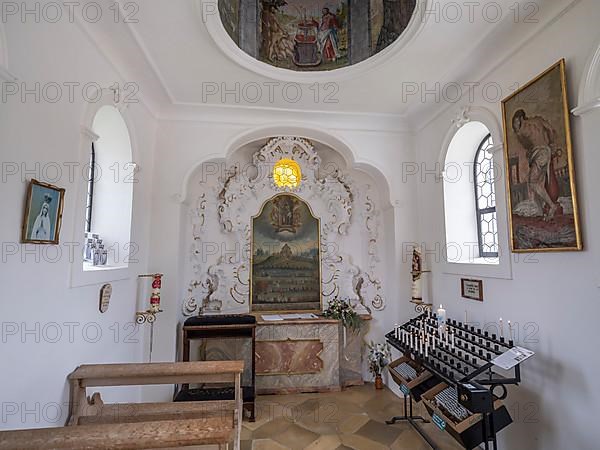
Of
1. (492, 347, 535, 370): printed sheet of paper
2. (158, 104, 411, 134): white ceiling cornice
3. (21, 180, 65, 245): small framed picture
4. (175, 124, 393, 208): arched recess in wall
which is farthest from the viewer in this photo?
(175, 124, 393, 208): arched recess in wall

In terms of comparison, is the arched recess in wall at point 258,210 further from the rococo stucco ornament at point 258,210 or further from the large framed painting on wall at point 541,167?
the large framed painting on wall at point 541,167

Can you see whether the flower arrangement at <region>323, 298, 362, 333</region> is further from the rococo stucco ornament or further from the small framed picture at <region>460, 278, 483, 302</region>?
the small framed picture at <region>460, 278, 483, 302</region>

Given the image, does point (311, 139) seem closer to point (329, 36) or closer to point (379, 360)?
point (329, 36)

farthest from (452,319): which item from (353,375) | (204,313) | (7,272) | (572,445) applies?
(7,272)

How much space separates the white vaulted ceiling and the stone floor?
370cm

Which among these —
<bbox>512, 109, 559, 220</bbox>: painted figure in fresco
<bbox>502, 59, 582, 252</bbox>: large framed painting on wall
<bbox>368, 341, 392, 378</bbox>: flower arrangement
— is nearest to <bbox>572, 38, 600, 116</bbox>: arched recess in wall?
<bbox>502, 59, 582, 252</bbox>: large framed painting on wall

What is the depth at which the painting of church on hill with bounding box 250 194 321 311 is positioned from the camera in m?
5.33

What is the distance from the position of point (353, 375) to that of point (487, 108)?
4.13 m

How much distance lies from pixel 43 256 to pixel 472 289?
3918mm

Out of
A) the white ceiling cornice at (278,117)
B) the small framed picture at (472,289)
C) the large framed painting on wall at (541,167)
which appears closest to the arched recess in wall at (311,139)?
the white ceiling cornice at (278,117)

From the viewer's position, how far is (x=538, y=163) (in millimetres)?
2811

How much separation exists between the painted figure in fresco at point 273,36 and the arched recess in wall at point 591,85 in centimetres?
291

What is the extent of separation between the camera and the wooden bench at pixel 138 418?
1670mm

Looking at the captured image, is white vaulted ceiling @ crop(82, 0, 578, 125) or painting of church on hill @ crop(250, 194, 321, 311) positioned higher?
white vaulted ceiling @ crop(82, 0, 578, 125)
